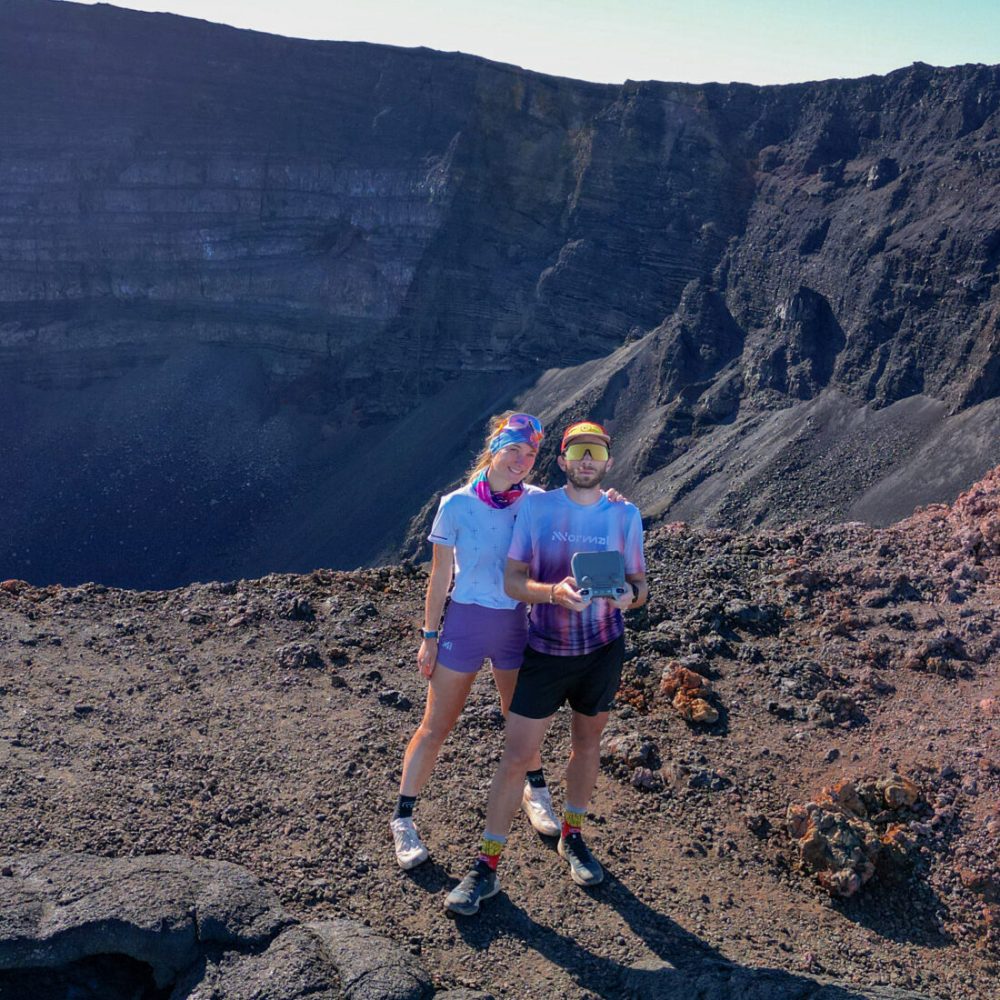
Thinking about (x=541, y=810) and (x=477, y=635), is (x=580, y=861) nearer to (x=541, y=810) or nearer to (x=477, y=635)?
(x=541, y=810)

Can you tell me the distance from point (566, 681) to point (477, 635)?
486mm

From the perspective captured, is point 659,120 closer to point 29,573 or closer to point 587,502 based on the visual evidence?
point 29,573

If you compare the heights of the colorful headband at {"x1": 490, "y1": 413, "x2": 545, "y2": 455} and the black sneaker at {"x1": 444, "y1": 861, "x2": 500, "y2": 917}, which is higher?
the colorful headband at {"x1": 490, "y1": 413, "x2": 545, "y2": 455}

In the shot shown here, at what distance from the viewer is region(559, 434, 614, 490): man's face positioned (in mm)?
4484

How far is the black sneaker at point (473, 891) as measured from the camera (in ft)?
15.1

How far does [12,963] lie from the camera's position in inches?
171

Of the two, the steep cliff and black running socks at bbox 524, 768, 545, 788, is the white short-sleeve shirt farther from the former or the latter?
the steep cliff

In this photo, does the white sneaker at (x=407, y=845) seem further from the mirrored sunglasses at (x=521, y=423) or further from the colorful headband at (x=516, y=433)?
the mirrored sunglasses at (x=521, y=423)

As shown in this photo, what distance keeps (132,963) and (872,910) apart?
11.1 feet

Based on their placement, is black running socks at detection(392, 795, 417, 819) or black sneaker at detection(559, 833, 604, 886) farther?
black running socks at detection(392, 795, 417, 819)

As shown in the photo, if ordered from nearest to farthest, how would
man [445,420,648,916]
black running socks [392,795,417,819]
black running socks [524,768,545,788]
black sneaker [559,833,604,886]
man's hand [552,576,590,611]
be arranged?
man's hand [552,576,590,611]
man [445,420,648,916]
black sneaker [559,833,604,886]
black running socks [392,795,417,819]
black running socks [524,768,545,788]

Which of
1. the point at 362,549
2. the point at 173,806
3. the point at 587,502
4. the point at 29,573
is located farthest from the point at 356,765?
the point at 29,573

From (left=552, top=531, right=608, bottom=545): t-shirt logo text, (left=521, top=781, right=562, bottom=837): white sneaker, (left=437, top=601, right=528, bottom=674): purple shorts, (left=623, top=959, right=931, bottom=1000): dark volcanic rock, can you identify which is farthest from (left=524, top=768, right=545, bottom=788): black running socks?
(left=552, top=531, right=608, bottom=545): t-shirt logo text

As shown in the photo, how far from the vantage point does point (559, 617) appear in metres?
4.54
